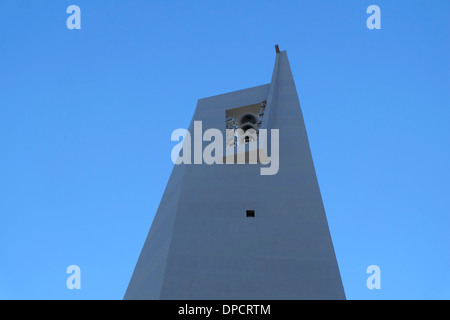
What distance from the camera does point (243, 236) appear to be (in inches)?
313

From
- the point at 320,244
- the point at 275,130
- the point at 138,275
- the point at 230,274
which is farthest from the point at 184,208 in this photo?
the point at 275,130

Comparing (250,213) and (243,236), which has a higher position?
(250,213)

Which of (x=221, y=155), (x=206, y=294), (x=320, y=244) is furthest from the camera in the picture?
(x=221, y=155)

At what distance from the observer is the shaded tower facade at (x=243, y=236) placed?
686cm

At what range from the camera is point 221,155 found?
10.8 m

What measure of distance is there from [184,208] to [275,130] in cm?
407

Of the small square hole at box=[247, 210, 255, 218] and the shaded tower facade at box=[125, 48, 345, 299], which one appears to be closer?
the shaded tower facade at box=[125, 48, 345, 299]

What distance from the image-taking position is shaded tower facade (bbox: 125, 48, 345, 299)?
22.5 feet

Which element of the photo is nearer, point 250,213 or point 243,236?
point 243,236

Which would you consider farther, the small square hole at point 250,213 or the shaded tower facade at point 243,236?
the small square hole at point 250,213
